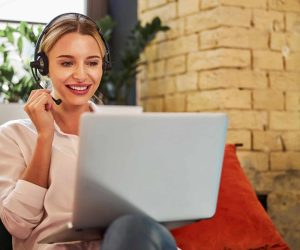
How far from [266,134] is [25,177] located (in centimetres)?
158

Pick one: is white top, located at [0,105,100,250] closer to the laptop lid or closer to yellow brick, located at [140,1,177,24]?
the laptop lid

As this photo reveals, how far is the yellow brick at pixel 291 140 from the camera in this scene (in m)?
2.84

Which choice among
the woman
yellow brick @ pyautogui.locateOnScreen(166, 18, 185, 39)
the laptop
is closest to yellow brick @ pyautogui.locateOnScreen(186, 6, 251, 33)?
yellow brick @ pyautogui.locateOnScreen(166, 18, 185, 39)

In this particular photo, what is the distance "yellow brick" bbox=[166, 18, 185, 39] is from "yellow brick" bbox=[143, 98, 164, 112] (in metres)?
0.33

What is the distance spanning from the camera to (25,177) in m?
1.45

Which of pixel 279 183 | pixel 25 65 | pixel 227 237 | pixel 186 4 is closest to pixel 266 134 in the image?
pixel 279 183

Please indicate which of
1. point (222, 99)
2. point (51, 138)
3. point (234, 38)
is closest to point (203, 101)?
point (222, 99)

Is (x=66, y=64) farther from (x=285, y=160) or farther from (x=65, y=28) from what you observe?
(x=285, y=160)

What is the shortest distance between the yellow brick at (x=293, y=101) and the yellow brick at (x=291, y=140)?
121 mm

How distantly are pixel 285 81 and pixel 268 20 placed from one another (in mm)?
301

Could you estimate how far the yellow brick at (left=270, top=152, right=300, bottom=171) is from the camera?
9.22 feet

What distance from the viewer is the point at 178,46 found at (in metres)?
2.89

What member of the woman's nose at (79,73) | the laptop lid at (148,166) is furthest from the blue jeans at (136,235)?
the woman's nose at (79,73)

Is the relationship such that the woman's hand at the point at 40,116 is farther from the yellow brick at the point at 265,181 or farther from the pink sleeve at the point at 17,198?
the yellow brick at the point at 265,181
